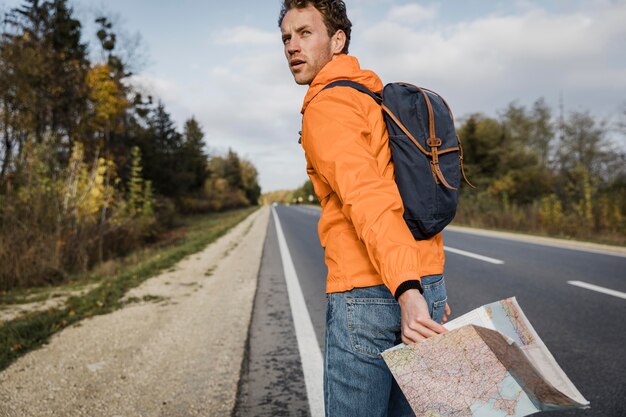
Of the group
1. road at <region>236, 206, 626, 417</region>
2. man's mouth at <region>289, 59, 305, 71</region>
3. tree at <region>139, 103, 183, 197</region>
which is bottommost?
road at <region>236, 206, 626, 417</region>

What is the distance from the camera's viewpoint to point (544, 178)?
2684 centimetres

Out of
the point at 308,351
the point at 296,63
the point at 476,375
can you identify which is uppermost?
the point at 296,63

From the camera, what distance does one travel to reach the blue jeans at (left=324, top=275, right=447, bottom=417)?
1.34 metres

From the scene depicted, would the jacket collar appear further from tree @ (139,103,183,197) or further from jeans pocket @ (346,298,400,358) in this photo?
tree @ (139,103,183,197)

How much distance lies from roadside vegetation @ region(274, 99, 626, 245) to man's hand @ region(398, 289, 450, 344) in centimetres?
1304

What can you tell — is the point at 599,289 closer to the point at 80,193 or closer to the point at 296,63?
the point at 296,63

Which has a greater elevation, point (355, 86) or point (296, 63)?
point (296, 63)

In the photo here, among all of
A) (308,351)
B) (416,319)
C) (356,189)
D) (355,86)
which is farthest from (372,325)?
(308,351)

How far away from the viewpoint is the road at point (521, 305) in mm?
3080

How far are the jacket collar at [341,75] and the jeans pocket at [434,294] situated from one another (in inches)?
26.2

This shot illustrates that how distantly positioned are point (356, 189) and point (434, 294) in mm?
503

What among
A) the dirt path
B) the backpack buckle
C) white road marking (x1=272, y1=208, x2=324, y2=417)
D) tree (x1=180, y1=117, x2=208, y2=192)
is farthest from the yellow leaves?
tree (x1=180, y1=117, x2=208, y2=192)

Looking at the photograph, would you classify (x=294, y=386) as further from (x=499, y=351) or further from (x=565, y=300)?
(x=565, y=300)

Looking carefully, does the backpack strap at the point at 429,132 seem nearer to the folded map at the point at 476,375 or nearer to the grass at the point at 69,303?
the folded map at the point at 476,375
